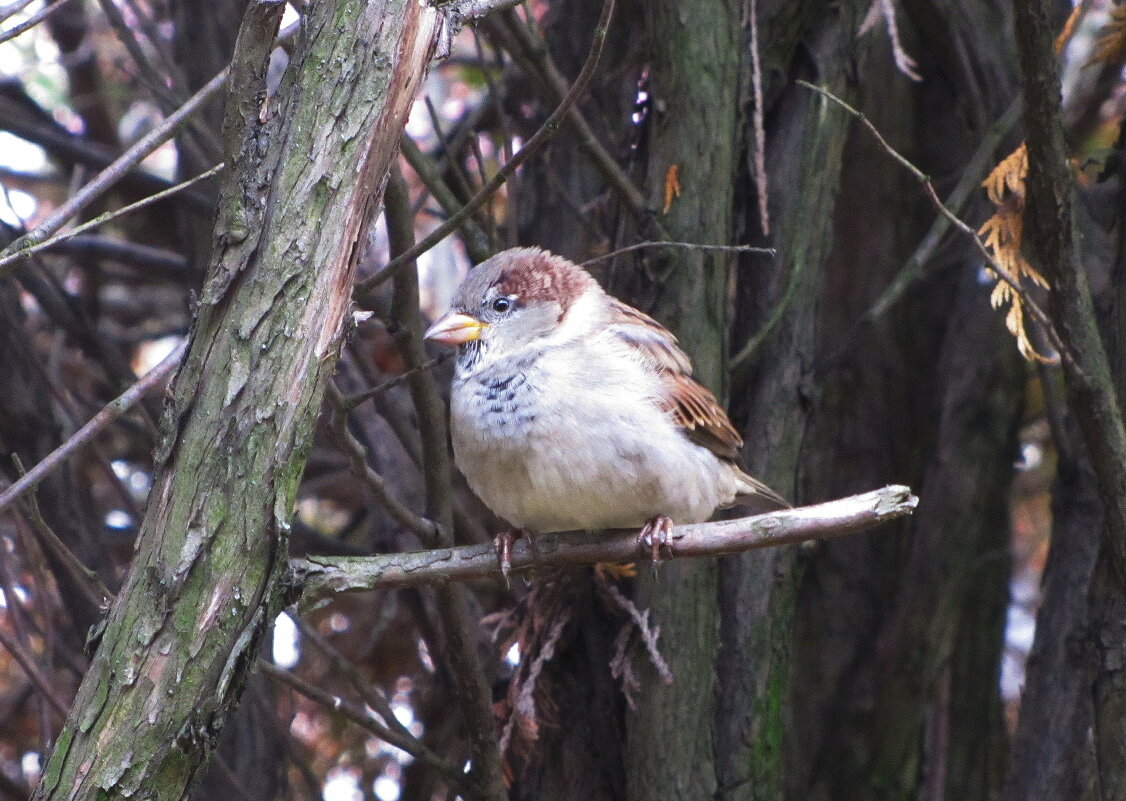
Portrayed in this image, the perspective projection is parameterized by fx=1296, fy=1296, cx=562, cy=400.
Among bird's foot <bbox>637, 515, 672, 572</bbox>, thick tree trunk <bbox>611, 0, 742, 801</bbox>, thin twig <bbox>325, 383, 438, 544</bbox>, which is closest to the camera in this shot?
thin twig <bbox>325, 383, 438, 544</bbox>

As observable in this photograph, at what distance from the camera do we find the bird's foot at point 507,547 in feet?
→ 8.48

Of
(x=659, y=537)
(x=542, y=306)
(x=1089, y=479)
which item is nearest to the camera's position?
(x=659, y=537)

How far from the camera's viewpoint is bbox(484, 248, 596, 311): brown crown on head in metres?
3.38

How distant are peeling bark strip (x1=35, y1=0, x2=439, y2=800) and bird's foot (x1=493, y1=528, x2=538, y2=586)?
0.50 metres

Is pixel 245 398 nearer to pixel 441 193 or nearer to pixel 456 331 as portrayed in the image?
pixel 456 331

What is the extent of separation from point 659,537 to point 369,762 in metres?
2.73

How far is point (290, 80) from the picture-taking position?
2.33 metres

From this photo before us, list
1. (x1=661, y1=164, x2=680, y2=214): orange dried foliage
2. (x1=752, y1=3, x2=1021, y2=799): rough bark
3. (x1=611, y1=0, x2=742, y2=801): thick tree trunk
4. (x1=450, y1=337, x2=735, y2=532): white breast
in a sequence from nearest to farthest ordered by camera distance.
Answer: (x1=450, y1=337, x2=735, y2=532): white breast
(x1=611, y1=0, x2=742, y2=801): thick tree trunk
(x1=661, y1=164, x2=680, y2=214): orange dried foliage
(x1=752, y1=3, x2=1021, y2=799): rough bark

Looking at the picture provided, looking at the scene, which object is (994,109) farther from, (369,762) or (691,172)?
(369,762)

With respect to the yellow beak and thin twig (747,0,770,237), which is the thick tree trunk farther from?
the yellow beak

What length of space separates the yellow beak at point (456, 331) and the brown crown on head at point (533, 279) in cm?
13

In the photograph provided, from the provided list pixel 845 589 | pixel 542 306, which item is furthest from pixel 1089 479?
pixel 542 306

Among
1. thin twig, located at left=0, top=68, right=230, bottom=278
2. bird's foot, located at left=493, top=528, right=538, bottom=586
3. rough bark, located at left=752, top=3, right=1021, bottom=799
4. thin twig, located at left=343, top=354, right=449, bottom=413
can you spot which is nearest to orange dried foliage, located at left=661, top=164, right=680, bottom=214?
rough bark, located at left=752, top=3, right=1021, bottom=799

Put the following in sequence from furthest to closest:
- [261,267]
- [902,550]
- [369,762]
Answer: [369,762] < [902,550] < [261,267]
